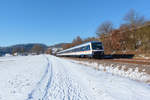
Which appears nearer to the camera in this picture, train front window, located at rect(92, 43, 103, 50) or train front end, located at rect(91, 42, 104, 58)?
train front end, located at rect(91, 42, 104, 58)

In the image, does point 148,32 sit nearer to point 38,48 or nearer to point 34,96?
point 34,96

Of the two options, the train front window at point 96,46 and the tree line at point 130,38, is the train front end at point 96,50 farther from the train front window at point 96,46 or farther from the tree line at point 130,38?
the tree line at point 130,38

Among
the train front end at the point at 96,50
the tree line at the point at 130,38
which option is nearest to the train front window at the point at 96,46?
the train front end at the point at 96,50

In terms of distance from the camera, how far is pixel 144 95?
397cm

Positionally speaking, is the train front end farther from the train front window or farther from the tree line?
the tree line

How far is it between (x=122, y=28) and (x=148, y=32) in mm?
9317

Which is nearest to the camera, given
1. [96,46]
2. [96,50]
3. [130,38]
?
[96,50]

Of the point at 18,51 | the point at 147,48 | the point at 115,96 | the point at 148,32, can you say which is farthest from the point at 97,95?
the point at 18,51

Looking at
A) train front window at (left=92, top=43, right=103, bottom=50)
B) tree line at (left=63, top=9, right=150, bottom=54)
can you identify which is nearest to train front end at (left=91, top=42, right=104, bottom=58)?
train front window at (left=92, top=43, right=103, bottom=50)

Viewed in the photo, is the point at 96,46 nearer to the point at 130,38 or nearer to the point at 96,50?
the point at 96,50

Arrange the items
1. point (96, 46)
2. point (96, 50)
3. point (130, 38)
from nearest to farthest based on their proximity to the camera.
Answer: point (96, 50), point (96, 46), point (130, 38)

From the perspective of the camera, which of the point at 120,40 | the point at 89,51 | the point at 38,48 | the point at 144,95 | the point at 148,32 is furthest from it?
the point at 38,48

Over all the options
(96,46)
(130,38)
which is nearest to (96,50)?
(96,46)

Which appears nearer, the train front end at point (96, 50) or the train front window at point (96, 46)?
the train front end at point (96, 50)
